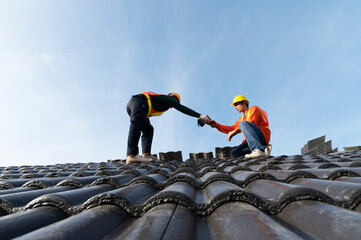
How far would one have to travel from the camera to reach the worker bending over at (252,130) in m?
5.24

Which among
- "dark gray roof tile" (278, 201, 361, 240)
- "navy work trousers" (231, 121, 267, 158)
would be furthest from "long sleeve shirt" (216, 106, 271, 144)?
"dark gray roof tile" (278, 201, 361, 240)

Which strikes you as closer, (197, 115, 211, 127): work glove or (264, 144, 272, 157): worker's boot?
(264, 144, 272, 157): worker's boot

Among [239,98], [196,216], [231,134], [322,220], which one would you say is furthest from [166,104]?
[322,220]

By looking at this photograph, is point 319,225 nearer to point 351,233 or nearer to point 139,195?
point 351,233

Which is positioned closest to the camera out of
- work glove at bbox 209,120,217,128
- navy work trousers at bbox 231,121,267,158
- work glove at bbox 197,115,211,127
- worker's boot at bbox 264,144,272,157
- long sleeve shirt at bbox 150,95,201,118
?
navy work trousers at bbox 231,121,267,158

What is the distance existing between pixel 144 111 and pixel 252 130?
2680 millimetres

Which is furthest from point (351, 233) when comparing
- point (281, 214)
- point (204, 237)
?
point (204, 237)

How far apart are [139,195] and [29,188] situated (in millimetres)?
1366

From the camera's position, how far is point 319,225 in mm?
958

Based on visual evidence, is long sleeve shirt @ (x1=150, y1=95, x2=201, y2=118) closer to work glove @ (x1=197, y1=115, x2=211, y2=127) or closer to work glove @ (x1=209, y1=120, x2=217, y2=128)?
work glove @ (x1=197, y1=115, x2=211, y2=127)

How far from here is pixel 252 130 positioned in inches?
208

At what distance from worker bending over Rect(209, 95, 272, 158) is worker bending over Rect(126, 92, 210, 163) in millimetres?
1017

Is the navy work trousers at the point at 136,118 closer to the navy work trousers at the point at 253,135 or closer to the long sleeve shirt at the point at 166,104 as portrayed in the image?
the long sleeve shirt at the point at 166,104

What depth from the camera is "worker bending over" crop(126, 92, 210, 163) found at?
18.2ft
